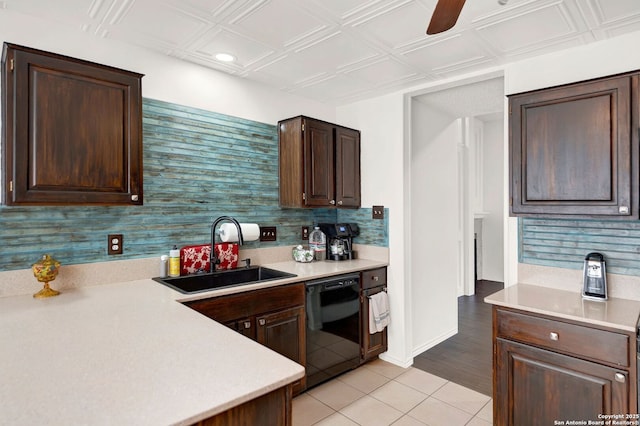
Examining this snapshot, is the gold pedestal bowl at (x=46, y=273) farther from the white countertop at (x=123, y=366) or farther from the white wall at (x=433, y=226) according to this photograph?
the white wall at (x=433, y=226)

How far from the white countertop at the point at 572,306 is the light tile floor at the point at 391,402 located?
0.87 m

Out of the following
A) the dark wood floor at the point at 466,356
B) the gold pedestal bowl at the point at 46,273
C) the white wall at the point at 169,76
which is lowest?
the dark wood floor at the point at 466,356

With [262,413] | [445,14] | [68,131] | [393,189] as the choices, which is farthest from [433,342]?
[68,131]

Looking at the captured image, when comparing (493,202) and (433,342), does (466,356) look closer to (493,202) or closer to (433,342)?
(433,342)

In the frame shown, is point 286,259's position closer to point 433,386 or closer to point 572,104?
point 433,386

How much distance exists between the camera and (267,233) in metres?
3.04

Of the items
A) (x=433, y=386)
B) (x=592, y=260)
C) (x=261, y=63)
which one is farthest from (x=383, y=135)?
(x=433, y=386)

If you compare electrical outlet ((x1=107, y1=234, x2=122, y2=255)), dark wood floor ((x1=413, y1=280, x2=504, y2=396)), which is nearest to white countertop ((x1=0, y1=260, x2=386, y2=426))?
electrical outlet ((x1=107, y1=234, x2=122, y2=255))

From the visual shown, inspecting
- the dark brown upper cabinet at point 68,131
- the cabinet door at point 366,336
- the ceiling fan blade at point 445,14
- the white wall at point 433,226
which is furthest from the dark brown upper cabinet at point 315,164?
the ceiling fan blade at point 445,14

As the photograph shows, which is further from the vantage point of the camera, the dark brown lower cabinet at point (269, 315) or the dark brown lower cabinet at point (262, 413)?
the dark brown lower cabinet at point (269, 315)

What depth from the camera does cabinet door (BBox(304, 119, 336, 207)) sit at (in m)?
2.95

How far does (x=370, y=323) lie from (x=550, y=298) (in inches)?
53.4

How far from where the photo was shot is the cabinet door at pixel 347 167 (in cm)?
321

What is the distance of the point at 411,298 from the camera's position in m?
3.20
